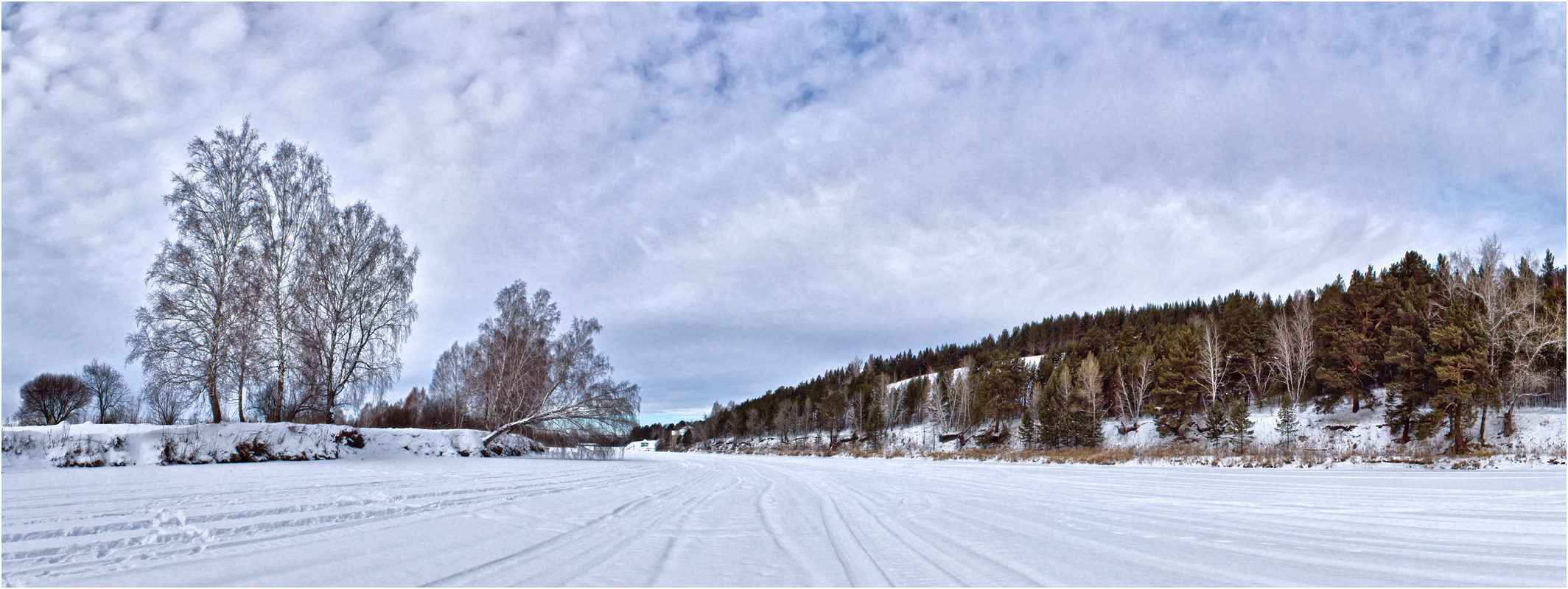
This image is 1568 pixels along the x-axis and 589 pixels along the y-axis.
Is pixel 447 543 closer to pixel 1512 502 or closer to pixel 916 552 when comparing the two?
pixel 916 552

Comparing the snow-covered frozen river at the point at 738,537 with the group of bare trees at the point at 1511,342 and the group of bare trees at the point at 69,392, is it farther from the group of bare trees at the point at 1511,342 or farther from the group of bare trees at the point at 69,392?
the group of bare trees at the point at 69,392

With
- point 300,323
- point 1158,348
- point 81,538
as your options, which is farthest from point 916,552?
point 1158,348

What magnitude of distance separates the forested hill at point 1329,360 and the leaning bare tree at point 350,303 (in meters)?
37.0

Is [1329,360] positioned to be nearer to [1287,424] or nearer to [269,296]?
[1287,424]

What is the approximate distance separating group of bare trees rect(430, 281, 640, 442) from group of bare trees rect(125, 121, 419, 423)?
18.1 feet

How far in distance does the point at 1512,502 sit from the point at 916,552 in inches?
261

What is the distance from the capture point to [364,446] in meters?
15.0

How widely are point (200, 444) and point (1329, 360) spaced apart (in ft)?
160

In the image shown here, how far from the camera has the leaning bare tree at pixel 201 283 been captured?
14297 mm

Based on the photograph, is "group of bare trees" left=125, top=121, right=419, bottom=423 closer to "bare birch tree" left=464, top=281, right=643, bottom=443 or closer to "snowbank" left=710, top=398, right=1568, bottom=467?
"bare birch tree" left=464, top=281, right=643, bottom=443

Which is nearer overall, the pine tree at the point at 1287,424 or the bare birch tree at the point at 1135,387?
the pine tree at the point at 1287,424

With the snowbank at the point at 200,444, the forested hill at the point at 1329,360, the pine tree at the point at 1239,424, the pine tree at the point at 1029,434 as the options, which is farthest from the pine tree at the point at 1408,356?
the snowbank at the point at 200,444

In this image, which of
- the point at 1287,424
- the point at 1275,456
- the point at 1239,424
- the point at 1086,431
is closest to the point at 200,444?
the point at 1275,456

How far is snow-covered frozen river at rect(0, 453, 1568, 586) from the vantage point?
9.32 feet
